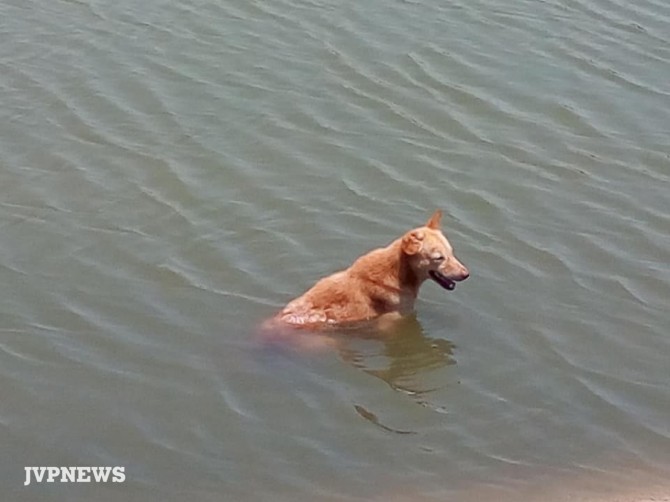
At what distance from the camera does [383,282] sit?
33.8ft

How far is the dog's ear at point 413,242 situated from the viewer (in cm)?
1016

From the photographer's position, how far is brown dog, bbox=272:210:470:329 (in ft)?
33.0

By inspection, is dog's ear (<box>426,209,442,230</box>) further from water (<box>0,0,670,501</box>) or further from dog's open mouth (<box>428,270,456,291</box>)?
water (<box>0,0,670,501</box>)

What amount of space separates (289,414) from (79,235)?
8.99ft

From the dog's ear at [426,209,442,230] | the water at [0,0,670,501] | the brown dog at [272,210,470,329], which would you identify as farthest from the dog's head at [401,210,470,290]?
the water at [0,0,670,501]

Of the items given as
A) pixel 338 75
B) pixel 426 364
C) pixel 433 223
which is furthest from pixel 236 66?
pixel 426 364

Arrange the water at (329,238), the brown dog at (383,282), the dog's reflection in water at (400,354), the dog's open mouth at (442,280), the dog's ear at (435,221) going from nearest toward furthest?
the water at (329,238)
the dog's reflection in water at (400,354)
the brown dog at (383,282)
the dog's open mouth at (442,280)
the dog's ear at (435,221)

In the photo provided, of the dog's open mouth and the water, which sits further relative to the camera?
the dog's open mouth

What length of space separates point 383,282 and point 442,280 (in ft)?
1.38

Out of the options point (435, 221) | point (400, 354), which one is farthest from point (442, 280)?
point (400, 354)

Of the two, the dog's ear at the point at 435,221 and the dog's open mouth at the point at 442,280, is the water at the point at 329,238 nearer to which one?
the dog's open mouth at the point at 442,280

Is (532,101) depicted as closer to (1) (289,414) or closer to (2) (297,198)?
(2) (297,198)

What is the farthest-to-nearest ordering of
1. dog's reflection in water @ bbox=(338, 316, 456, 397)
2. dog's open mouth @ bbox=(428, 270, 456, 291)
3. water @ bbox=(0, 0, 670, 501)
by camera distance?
dog's open mouth @ bbox=(428, 270, 456, 291)
dog's reflection in water @ bbox=(338, 316, 456, 397)
water @ bbox=(0, 0, 670, 501)

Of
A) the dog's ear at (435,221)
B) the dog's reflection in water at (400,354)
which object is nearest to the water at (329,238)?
the dog's reflection in water at (400,354)
